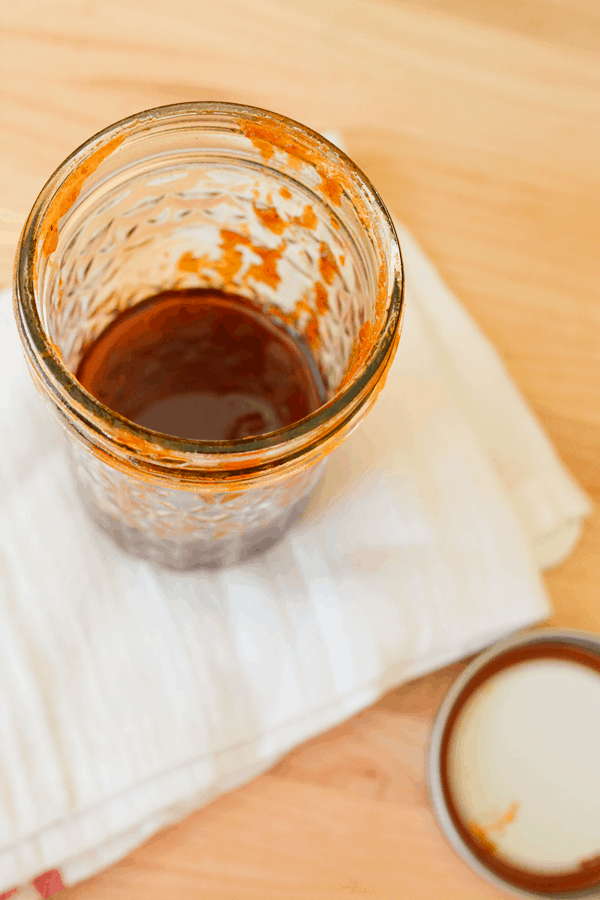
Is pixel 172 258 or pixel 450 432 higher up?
pixel 172 258

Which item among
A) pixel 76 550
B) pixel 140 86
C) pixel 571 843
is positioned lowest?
pixel 571 843

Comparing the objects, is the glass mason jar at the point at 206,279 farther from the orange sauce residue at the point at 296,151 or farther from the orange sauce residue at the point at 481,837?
the orange sauce residue at the point at 481,837

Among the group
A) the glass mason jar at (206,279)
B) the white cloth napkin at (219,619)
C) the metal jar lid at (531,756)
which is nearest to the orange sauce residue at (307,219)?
Answer: the glass mason jar at (206,279)

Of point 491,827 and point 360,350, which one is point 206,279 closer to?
point 360,350

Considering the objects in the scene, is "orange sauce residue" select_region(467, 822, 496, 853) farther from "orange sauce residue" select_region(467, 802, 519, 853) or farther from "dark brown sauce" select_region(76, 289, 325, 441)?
"dark brown sauce" select_region(76, 289, 325, 441)

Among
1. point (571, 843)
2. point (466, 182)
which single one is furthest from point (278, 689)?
point (466, 182)

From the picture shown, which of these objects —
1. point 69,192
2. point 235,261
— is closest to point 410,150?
point 235,261

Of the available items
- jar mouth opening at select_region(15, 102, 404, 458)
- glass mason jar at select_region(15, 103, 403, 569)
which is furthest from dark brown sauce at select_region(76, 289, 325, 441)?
jar mouth opening at select_region(15, 102, 404, 458)

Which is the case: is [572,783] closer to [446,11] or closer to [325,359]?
[325,359]
